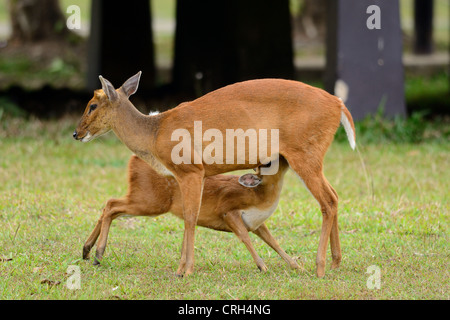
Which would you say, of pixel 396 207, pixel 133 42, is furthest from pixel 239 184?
pixel 133 42

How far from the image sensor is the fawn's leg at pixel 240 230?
5.62m

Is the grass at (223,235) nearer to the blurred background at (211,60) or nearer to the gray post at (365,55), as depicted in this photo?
the gray post at (365,55)

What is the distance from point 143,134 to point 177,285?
1114 mm

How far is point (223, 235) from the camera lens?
687cm

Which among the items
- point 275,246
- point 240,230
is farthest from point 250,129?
point 275,246

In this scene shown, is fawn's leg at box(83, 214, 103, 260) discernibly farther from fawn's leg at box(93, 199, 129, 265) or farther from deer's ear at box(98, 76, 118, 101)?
deer's ear at box(98, 76, 118, 101)

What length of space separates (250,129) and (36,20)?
1750cm

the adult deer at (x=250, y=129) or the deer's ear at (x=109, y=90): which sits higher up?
the deer's ear at (x=109, y=90)

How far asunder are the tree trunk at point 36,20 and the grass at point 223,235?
1190cm

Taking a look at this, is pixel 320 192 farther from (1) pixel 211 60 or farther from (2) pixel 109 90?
(1) pixel 211 60

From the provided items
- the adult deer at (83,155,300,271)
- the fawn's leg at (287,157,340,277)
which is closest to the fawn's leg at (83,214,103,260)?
the adult deer at (83,155,300,271)

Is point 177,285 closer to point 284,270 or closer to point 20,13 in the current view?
point 284,270

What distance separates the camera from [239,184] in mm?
5867

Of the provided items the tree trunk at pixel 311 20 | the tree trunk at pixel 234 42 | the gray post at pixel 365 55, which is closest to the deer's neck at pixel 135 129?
the gray post at pixel 365 55
